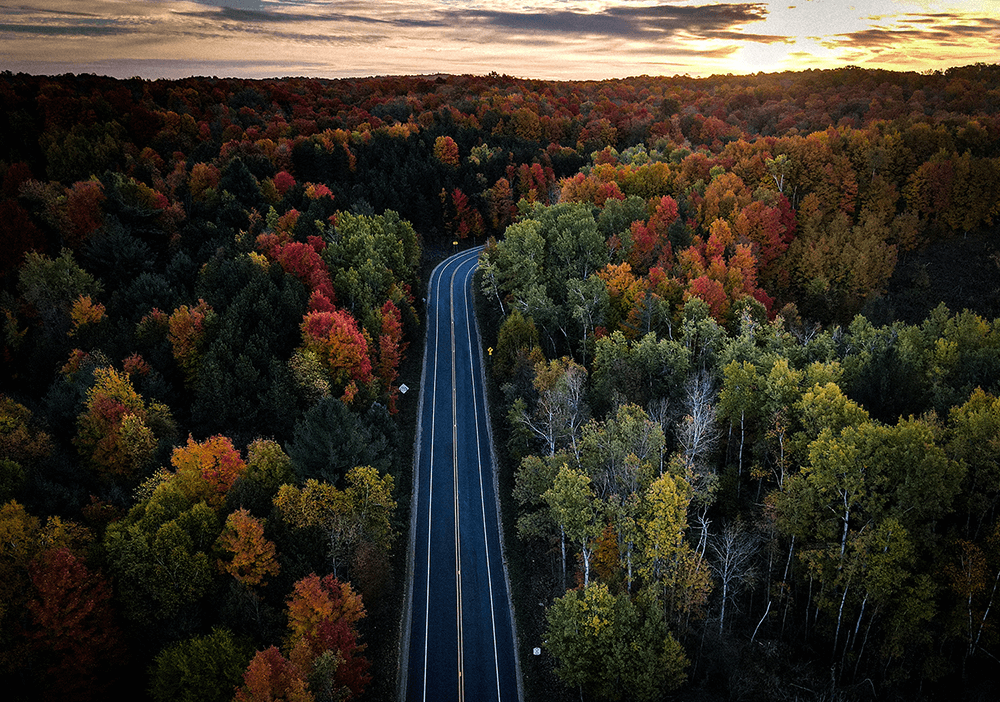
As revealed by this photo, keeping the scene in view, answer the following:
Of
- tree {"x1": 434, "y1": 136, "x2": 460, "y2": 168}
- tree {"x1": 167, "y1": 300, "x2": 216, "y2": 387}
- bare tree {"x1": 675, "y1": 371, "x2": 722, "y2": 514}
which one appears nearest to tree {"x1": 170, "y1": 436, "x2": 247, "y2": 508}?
tree {"x1": 167, "y1": 300, "x2": 216, "y2": 387}

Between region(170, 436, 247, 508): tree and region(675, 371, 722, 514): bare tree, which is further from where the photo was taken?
region(170, 436, 247, 508): tree

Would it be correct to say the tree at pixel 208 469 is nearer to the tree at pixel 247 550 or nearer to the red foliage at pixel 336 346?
the tree at pixel 247 550

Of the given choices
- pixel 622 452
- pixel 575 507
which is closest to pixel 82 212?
pixel 575 507

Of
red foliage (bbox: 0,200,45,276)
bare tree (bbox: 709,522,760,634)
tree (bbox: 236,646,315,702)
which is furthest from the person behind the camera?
red foliage (bbox: 0,200,45,276)

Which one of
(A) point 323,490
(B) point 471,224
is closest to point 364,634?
(A) point 323,490

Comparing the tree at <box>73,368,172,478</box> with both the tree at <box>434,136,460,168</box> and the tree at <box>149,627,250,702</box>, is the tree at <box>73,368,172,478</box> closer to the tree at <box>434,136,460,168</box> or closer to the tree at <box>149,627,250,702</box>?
the tree at <box>149,627,250,702</box>

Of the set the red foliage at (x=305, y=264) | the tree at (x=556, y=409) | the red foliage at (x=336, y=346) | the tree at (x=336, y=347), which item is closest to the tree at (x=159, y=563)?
the tree at (x=336, y=347)

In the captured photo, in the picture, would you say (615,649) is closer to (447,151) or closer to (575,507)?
(575,507)
